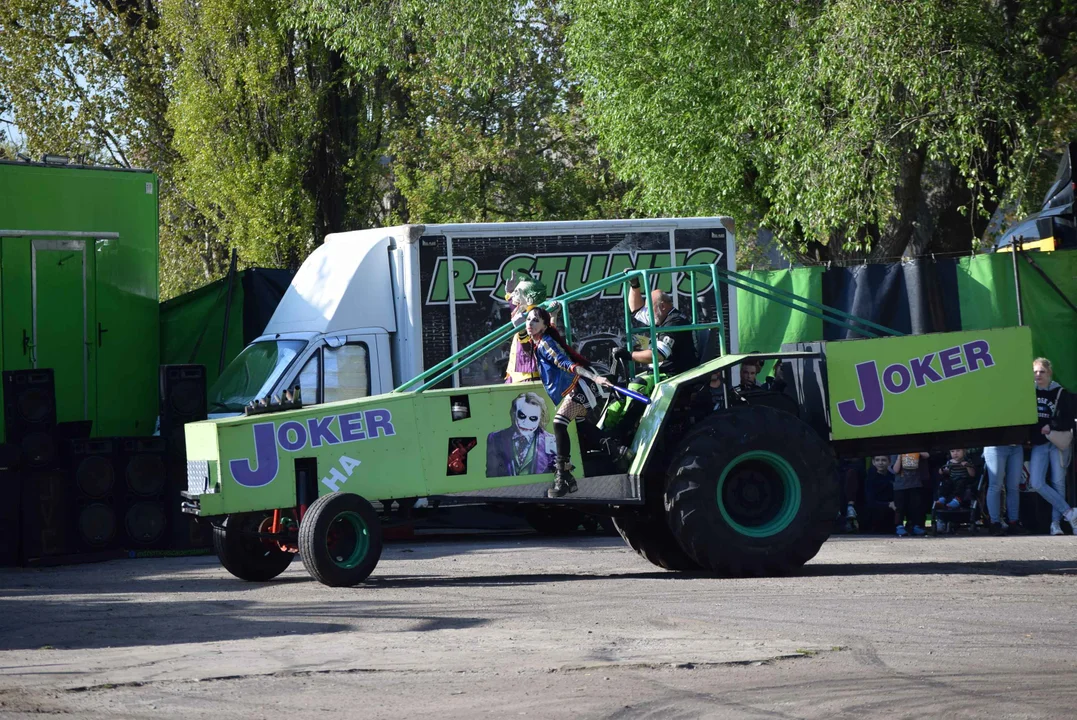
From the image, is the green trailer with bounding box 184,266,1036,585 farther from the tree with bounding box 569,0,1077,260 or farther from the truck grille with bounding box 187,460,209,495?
the tree with bounding box 569,0,1077,260

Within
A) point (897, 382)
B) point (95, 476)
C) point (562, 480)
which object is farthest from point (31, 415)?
point (897, 382)

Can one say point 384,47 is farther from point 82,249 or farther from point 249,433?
point 249,433

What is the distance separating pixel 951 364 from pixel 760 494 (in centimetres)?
186

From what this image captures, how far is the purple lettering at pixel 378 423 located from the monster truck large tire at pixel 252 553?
49.8 inches

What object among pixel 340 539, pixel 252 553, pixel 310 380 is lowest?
pixel 252 553

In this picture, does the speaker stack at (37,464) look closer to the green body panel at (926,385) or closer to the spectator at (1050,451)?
the green body panel at (926,385)

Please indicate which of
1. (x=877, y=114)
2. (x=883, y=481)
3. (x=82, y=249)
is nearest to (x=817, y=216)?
(x=877, y=114)

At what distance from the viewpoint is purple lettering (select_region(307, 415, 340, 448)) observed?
10742 mm

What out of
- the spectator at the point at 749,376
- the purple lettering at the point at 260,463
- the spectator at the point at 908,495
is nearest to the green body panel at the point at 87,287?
the purple lettering at the point at 260,463

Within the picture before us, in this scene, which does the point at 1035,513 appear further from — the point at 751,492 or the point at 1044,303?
the point at 751,492

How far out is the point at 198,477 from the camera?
1087 cm

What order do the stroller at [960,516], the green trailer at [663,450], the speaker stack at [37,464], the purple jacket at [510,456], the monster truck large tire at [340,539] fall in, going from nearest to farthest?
the monster truck large tire at [340,539] < the green trailer at [663,450] < the purple jacket at [510,456] < the speaker stack at [37,464] < the stroller at [960,516]

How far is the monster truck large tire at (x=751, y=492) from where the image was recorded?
10812 mm

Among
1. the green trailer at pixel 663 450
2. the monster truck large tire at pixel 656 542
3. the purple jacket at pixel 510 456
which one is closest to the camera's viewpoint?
the green trailer at pixel 663 450
